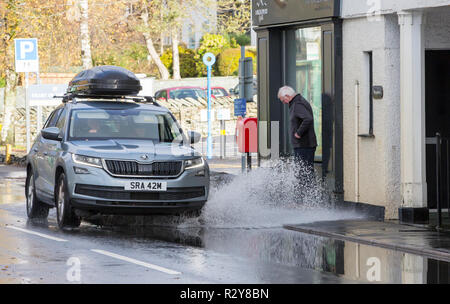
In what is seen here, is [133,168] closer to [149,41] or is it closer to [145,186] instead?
[145,186]

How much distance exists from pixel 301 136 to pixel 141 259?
5.95 metres

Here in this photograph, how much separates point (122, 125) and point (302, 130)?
295 cm

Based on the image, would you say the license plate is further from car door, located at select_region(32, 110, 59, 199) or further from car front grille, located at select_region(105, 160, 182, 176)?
car door, located at select_region(32, 110, 59, 199)

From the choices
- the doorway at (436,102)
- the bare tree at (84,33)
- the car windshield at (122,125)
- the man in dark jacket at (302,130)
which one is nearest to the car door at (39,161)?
the car windshield at (122,125)

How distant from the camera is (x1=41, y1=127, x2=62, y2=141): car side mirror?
1508 centimetres

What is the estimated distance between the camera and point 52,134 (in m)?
15.1

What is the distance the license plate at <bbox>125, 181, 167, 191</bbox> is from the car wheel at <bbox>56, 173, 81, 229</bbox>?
0.87 m

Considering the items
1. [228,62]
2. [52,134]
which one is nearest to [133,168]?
[52,134]
